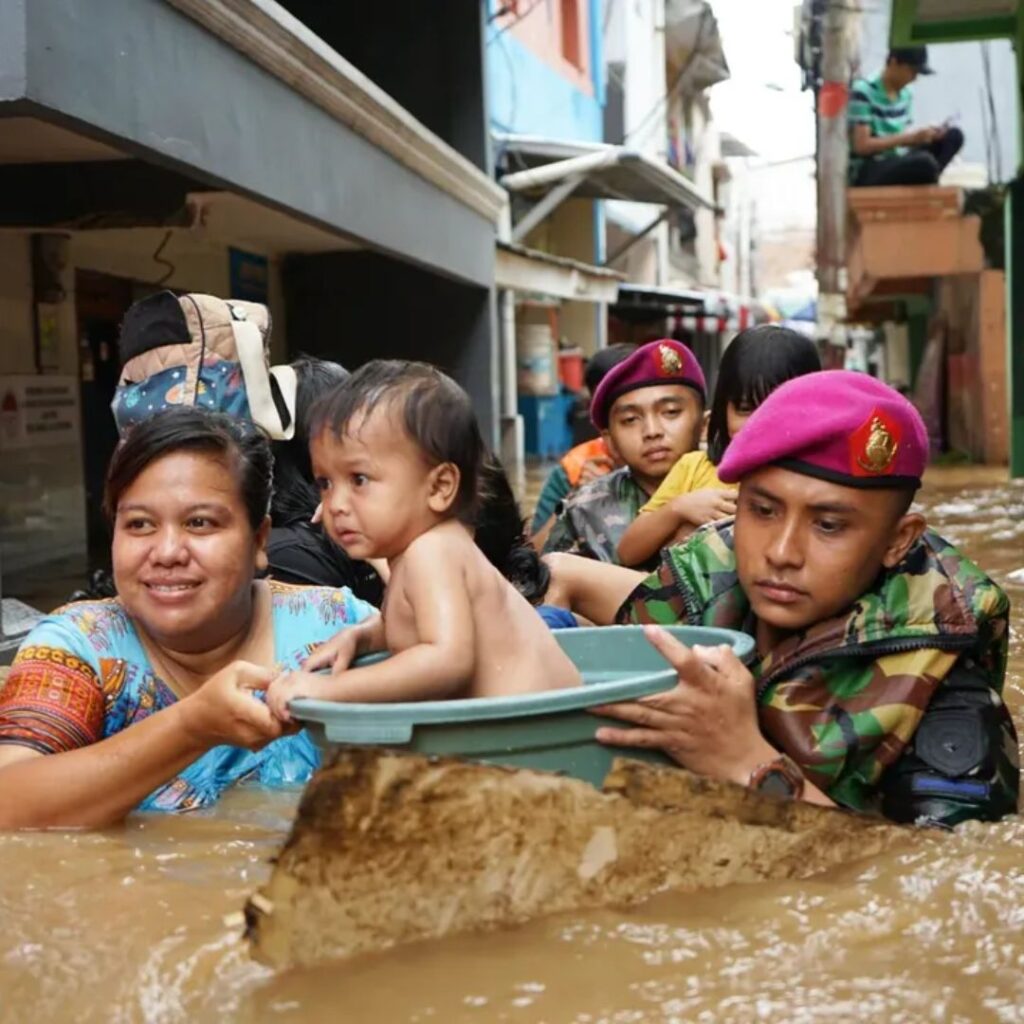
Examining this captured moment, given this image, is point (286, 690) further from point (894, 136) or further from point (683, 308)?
point (683, 308)

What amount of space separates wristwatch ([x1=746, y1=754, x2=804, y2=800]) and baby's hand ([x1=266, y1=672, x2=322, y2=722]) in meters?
0.69

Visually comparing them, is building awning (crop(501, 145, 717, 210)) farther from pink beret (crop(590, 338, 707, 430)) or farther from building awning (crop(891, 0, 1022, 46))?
pink beret (crop(590, 338, 707, 430))

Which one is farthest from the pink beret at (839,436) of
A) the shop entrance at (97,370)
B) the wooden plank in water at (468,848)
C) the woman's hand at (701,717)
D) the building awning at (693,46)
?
the building awning at (693,46)

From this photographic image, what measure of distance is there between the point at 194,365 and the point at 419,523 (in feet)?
3.74

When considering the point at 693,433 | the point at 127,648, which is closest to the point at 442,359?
the point at 693,433

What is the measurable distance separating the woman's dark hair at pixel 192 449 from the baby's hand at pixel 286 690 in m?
0.60

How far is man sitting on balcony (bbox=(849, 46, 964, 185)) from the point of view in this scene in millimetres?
13547

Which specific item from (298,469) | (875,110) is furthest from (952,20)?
(298,469)

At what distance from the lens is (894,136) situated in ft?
46.5

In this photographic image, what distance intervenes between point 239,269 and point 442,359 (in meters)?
1.99

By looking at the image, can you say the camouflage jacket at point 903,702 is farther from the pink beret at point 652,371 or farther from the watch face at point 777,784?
the pink beret at point 652,371

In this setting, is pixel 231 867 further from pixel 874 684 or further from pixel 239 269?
pixel 239 269

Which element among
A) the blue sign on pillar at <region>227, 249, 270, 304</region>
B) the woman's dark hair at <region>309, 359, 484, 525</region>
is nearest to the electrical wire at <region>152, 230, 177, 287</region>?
the blue sign on pillar at <region>227, 249, 270, 304</region>

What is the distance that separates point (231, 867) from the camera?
272 centimetres
